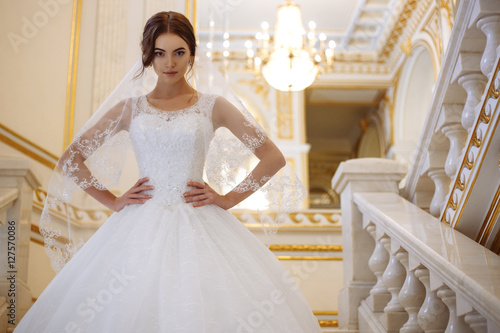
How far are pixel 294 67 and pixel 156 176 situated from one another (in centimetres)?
497

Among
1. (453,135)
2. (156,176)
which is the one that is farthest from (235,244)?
(453,135)

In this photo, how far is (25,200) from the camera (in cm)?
304

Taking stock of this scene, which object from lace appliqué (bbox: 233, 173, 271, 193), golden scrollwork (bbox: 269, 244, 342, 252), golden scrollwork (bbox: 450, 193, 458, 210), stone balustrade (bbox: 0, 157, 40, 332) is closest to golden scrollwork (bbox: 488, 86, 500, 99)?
golden scrollwork (bbox: 450, 193, 458, 210)

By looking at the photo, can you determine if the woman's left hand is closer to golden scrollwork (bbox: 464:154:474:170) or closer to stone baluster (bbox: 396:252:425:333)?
stone baluster (bbox: 396:252:425:333)

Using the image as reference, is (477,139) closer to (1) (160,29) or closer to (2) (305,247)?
(1) (160,29)

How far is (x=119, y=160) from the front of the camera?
2.54 m

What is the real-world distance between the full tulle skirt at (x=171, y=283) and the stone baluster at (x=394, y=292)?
52 centimetres

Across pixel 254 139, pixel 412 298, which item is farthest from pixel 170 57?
pixel 412 298

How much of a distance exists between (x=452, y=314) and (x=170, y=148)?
125cm

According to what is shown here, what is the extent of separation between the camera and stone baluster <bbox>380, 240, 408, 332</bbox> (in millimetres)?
2422

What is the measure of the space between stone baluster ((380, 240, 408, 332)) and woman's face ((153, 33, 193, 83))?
1205 millimetres

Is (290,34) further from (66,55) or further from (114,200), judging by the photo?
(114,200)

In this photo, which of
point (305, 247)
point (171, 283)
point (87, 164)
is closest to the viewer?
point (171, 283)

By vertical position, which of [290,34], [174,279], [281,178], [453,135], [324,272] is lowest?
[324,272]
